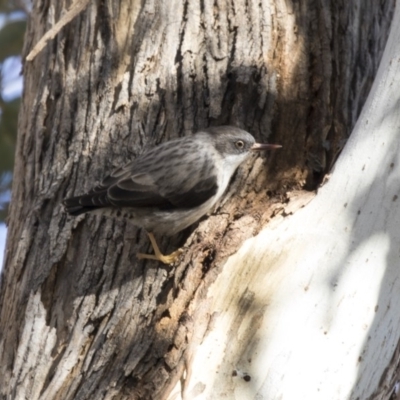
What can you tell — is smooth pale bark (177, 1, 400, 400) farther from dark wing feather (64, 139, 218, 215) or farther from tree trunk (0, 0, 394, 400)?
dark wing feather (64, 139, 218, 215)

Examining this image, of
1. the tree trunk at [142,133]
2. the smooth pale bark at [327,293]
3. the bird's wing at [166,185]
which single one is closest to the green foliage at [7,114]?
the tree trunk at [142,133]

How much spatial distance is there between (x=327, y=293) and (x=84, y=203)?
1463 millimetres

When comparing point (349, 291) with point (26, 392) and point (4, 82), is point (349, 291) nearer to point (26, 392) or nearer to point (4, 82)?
point (26, 392)

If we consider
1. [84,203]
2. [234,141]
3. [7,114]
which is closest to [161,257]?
[84,203]

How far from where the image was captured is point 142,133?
498cm

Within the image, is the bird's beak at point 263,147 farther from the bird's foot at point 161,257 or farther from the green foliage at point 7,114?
the green foliage at point 7,114

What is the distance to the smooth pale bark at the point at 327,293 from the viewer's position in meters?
3.84

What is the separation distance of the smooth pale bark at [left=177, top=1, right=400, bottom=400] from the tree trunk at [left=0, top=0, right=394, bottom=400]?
189 mm

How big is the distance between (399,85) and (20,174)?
2.45 metres

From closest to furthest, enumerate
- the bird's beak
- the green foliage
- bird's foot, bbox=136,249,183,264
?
1. bird's foot, bbox=136,249,183,264
2. the bird's beak
3. the green foliage

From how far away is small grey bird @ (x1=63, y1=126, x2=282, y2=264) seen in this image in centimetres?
490

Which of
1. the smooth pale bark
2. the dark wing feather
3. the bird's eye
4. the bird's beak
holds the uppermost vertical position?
the bird's eye

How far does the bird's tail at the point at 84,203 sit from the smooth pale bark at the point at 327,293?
0.86 m

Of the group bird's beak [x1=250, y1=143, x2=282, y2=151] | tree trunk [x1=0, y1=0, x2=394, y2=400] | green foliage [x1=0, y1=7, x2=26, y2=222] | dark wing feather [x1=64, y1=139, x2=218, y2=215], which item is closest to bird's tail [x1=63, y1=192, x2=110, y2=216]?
dark wing feather [x1=64, y1=139, x2=218, y2=215]
